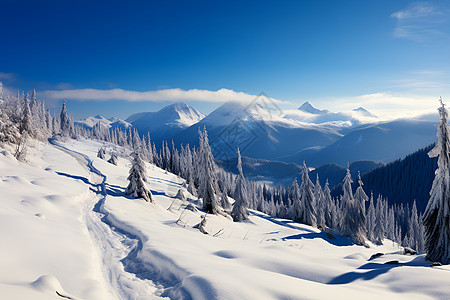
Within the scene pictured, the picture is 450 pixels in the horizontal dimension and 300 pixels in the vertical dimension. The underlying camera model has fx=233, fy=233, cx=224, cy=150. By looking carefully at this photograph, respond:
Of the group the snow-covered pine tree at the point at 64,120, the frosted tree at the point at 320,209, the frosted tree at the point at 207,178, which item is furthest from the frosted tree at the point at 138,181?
the snow-covered pine tree at the point at 64,120

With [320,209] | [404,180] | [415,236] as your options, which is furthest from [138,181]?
[404,180]

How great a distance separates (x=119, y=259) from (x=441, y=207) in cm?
1833

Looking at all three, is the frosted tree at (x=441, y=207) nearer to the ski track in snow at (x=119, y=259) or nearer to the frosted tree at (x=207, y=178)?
the ski track in snow at (x=119, y=259)

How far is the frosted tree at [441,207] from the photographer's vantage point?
14.0 m

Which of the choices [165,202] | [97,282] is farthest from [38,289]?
[165,202]

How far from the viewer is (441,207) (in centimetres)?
1444

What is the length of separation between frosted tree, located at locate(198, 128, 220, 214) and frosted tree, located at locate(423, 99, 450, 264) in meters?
22.1

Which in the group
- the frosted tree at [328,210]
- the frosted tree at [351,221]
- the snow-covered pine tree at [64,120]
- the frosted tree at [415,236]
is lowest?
the frosted tree at [415,236]

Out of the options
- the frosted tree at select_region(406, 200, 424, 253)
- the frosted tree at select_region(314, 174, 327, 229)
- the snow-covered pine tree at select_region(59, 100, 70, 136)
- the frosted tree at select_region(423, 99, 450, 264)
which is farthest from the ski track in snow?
the snow-covered pine tree at select_region(59, 100, 70, 136)

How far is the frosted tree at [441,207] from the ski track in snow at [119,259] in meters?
16.2

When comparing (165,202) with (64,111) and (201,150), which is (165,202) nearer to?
(201,150)

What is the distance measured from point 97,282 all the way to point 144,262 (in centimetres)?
195

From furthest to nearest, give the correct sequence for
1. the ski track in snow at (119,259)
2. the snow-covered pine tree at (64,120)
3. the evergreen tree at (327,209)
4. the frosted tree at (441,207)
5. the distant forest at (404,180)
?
the distant forest at (404,180)
the snow-covered pine tree at (64,120)
the evergreen tree at (327,209)
the frosted tree at (441,207)
the ski track in snow at (119,259)

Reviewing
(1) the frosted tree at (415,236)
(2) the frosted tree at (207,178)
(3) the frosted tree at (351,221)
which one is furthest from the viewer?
(1) the frosted tree at (415,236)
